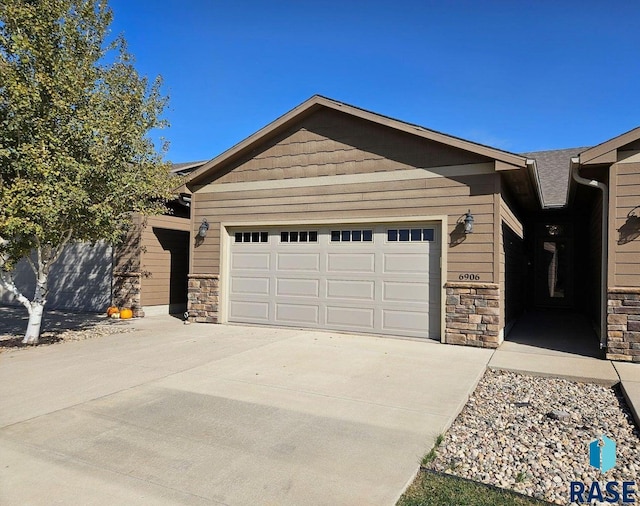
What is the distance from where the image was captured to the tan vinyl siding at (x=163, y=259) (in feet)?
36.9

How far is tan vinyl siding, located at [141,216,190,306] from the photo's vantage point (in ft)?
36.9

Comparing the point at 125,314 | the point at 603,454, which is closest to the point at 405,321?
the point at 603,454

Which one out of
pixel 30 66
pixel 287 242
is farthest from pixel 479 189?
pixel 30 66

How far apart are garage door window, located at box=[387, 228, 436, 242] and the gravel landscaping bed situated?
10.6ft

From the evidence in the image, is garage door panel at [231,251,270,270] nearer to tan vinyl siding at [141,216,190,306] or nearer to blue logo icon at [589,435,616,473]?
tan vinyl siding at [141,216,190,306]

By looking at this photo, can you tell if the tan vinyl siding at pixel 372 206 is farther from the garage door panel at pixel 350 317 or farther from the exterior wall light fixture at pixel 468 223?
the garage door panel at pixel 350 317

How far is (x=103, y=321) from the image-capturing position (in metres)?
10.3

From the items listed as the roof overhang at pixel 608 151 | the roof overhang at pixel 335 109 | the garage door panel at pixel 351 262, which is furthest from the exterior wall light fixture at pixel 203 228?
the roof overhang at pixel 608 151

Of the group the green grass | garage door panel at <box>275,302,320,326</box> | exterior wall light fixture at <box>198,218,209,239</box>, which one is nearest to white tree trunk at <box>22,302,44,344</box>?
exterior wall light fixture at <box>198,218,209,239</box>

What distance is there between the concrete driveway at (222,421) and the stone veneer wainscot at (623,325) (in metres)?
1.94

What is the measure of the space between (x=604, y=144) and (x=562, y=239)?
7640 millimetres

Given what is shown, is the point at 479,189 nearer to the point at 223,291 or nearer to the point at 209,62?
the point at 223,291

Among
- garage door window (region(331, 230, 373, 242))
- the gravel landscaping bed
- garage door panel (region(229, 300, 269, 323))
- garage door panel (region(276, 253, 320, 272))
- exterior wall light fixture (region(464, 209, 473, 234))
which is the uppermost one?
exterior wall light fixture (region(464, 209, 473, 234))

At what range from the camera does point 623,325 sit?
21.6ft
